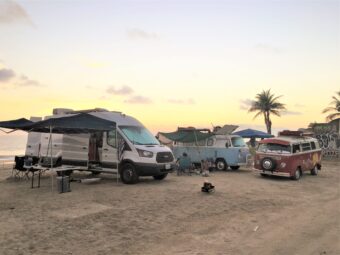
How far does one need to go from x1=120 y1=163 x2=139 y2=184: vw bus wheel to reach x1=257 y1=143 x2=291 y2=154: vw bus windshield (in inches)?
265

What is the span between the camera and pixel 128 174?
1496 centimetres

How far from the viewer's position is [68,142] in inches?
687

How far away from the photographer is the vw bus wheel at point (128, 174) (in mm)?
14820

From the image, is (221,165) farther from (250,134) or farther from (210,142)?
(250,134)

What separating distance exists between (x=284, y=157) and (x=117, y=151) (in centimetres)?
765

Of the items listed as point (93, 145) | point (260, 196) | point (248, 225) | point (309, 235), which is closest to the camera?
point (309, 235)

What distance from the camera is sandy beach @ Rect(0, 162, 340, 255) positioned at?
23.1 feet

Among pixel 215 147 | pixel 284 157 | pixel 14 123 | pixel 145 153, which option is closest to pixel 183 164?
pixel 215 147

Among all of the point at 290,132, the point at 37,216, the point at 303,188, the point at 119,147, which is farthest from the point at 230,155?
the point at 37,216

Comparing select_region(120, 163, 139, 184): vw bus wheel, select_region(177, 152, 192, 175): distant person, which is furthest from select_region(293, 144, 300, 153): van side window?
select_region(120, 163, 139, 184): vw bus wheel

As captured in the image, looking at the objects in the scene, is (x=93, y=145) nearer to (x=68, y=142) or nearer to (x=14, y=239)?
(x=68, y=142)

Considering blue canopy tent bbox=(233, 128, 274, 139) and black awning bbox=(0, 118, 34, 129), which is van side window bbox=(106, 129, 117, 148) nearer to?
black awning bbox=(0, 118, 34, 129)

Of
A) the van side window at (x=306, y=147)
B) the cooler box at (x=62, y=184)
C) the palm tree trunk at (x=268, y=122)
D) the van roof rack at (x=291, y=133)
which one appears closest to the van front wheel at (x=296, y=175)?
the van side window at (x=306, y=147)

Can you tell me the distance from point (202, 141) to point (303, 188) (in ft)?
24.3
